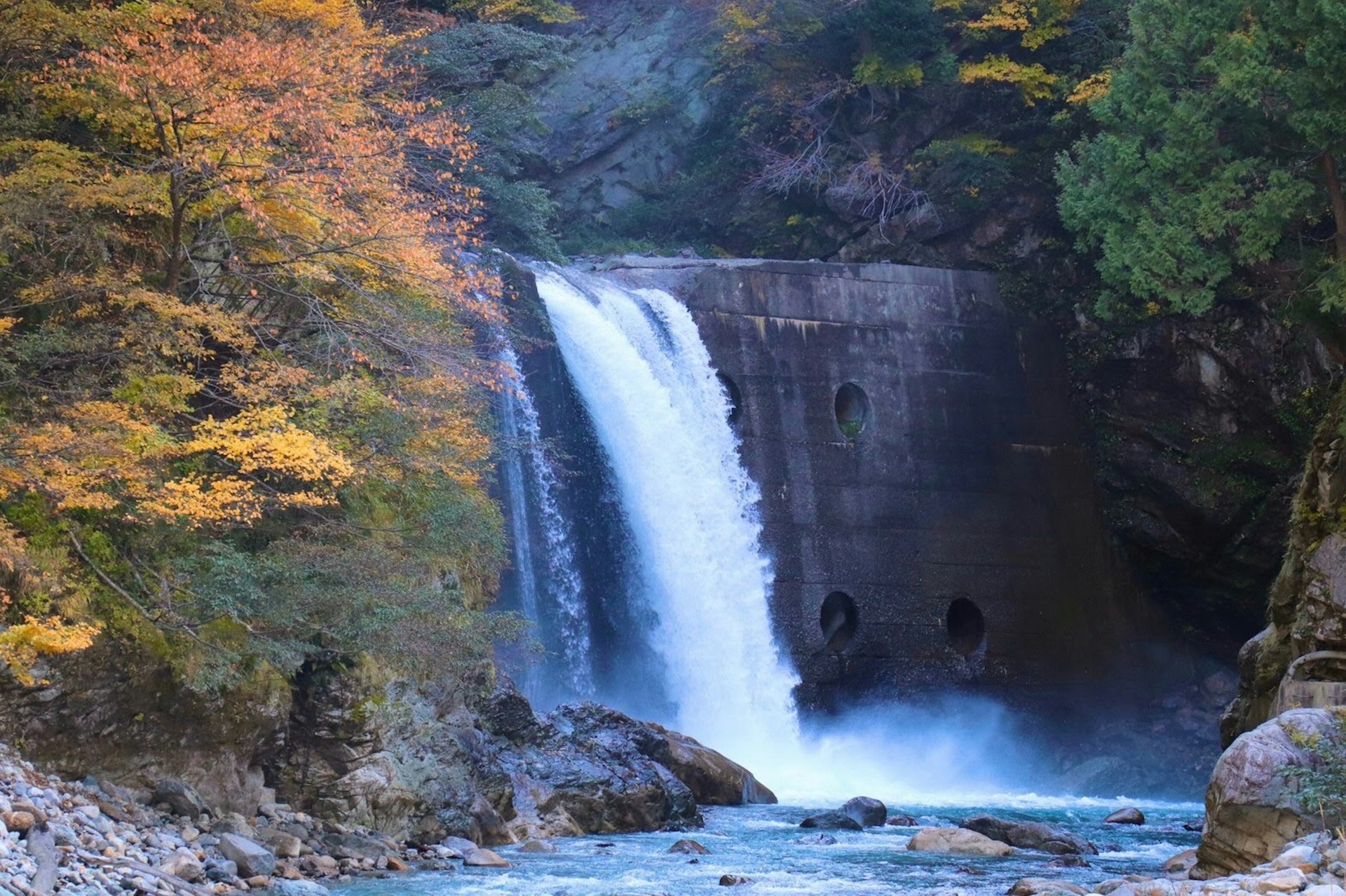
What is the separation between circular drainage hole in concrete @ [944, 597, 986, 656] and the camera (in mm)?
19797

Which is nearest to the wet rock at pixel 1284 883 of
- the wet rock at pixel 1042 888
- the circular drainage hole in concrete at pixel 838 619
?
the wet rock at pixel 1042 888

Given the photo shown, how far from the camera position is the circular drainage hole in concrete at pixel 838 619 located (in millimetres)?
19094

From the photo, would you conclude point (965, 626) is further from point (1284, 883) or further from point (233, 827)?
point (233, 827)

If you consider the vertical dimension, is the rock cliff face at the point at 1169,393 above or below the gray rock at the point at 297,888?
above

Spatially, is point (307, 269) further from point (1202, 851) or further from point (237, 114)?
point (1202, 851)

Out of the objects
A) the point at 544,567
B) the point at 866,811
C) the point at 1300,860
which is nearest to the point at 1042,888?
the point at 1300,860

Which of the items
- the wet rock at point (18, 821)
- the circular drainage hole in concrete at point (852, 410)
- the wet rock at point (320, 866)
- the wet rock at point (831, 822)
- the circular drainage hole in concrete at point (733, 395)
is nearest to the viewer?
the wet rock at point (18, 821)

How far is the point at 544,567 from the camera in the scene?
1625 cm

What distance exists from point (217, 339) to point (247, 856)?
3894 millimetres

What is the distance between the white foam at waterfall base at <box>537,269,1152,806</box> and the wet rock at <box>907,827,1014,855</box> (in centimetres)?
407

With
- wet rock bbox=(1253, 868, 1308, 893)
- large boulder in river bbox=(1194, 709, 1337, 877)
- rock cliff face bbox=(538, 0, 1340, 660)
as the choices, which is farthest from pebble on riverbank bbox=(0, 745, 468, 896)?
rock cliff face bbox=(538, 0, 1340, 660)

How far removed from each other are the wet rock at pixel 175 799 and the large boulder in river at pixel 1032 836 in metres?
7.22

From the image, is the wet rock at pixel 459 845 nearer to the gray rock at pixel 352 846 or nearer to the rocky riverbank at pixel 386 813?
the rocky riverbank at pixel 386 813

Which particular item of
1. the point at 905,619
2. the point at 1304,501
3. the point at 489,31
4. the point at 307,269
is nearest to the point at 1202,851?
the point at 1304,501
